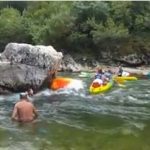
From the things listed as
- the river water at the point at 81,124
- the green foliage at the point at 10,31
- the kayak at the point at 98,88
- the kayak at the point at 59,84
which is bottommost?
the river water at the point at 81,124

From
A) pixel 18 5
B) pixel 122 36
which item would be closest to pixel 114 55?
pixel 122 36

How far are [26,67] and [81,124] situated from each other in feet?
32.8

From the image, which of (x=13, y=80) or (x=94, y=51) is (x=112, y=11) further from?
(x=13, y=80)

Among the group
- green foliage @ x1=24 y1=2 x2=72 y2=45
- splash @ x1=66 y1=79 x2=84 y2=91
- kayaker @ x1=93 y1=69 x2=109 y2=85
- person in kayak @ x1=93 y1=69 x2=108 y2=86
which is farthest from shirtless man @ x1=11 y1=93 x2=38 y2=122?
green foliage @ x1=24 y1=2 x2=72 y2=45

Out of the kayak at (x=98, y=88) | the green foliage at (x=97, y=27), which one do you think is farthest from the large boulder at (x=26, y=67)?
the green foliage at (x=97, y=27)

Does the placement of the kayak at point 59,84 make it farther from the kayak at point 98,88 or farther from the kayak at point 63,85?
the kayak at point 98,88

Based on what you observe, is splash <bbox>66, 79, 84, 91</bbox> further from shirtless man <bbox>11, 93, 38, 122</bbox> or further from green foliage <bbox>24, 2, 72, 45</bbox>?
green foliage <bbox>24, 2, 72, 45</bbox>

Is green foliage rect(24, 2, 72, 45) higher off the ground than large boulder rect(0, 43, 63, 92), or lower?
higher

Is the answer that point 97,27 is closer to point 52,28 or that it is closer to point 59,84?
point 52,28

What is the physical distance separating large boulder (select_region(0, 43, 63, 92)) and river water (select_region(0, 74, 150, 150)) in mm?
1037

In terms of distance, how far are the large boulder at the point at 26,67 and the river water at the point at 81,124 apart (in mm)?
1037

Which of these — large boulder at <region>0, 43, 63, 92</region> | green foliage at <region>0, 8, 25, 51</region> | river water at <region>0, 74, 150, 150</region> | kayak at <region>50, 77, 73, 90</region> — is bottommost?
river water at <region>0, 74, 150, 150</region>

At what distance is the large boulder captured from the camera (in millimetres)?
23828

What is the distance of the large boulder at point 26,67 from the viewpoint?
2383 centimetres
